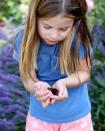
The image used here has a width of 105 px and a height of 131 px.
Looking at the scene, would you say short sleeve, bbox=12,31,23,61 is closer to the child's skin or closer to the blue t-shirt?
the blue t-shirt

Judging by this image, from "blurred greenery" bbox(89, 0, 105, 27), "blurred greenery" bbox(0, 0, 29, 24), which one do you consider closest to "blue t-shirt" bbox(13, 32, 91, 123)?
"blurred greenery" bbox(89, 0, 105, 27)

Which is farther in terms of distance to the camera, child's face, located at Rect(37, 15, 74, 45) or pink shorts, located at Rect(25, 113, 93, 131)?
pink shorts, located at Rect(25, 113, 93, 131)

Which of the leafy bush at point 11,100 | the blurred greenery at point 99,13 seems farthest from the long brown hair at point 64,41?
the blurred greenery at point 99,13

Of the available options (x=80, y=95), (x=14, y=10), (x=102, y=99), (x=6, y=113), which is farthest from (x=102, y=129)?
(x=14, y=10)

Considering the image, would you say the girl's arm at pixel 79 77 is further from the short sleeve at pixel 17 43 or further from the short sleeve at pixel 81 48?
the short sleeve at pixel 17 43

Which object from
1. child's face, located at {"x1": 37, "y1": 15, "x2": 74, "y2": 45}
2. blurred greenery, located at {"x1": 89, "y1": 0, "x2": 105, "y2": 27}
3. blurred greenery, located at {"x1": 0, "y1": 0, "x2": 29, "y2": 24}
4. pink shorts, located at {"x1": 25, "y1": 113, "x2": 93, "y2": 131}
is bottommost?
blurred greenery, located at {"x1": 0, "y1": 0, "x2": 29, "y2": 24}

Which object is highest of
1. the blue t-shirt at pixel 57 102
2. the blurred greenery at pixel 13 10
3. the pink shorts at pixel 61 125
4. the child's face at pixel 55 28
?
the child's face at pixel 55 28

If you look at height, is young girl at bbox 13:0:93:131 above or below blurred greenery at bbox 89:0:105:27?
above
